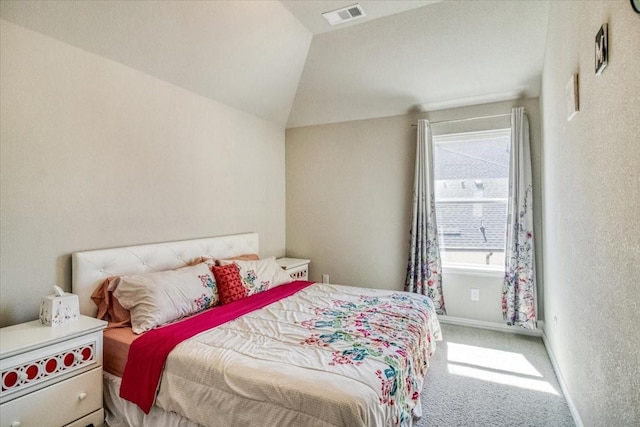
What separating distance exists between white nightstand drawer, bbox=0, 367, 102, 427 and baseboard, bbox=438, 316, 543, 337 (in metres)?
3.31

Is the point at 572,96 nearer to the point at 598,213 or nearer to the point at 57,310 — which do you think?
the point at 598,213

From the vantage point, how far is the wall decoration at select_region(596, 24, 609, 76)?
4.31 ft

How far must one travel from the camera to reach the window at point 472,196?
3.61 m

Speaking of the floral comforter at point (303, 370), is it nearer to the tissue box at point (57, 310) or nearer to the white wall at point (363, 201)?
the tissue box at point (57, 310)

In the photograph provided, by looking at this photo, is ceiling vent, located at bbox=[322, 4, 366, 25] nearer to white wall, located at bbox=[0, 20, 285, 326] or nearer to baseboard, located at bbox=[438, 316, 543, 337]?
white wall, located at bbox=[0, 20, 285, 326]

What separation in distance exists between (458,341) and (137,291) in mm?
2870

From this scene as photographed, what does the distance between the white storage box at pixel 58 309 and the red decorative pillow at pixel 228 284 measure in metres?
0.96

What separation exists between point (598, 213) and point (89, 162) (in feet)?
9.90

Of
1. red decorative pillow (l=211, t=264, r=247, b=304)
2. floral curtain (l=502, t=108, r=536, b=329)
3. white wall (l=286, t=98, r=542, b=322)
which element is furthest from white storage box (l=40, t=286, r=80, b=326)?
floral curtain (l=502, t=108, r=536, b=329)

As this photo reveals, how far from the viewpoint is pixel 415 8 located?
2785 mm

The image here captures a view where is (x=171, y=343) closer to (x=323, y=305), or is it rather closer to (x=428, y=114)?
(x=323, y=305)

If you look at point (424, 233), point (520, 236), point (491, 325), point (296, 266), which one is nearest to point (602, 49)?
point (520, 236)

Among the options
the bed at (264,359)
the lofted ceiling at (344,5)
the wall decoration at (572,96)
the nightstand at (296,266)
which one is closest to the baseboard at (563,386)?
the bed at (264,359)

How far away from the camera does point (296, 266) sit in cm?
398
